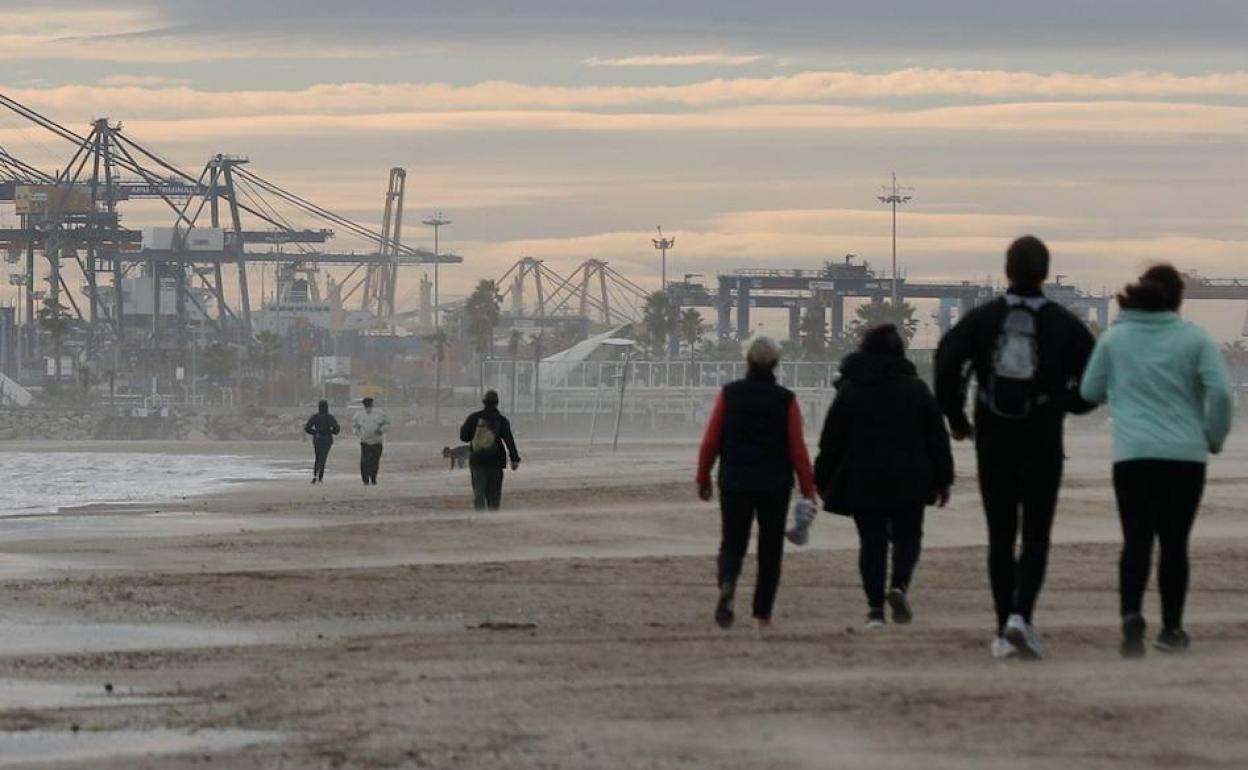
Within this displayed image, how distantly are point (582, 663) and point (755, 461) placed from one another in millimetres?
1819

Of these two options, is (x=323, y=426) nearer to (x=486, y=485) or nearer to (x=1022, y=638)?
(x=486, y=485)

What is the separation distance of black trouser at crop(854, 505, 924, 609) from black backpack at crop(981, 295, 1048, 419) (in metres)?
1.55

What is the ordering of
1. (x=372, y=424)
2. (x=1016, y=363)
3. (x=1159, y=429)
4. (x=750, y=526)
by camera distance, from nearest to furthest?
1. (x=1159, y=429)
2. (x=1016, y=363)
3. (x=750, y=526)
4. (x=372, y=424)

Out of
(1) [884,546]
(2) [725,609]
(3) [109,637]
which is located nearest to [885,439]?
(1) [884,546]

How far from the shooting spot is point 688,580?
14.4 meters

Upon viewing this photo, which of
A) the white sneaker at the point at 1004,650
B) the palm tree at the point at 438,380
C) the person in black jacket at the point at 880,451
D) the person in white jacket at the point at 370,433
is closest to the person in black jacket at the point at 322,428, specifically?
the person in white jacket at the point at 370,433

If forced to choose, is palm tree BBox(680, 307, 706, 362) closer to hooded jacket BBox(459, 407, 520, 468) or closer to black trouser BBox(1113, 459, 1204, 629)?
hooded jacket BBox(459, 407, 520, 468)

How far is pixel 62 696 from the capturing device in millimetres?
8984

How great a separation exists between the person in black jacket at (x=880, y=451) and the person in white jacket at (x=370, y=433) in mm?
20841

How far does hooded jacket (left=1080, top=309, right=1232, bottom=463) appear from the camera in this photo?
9469mm

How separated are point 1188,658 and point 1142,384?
970 millimetres

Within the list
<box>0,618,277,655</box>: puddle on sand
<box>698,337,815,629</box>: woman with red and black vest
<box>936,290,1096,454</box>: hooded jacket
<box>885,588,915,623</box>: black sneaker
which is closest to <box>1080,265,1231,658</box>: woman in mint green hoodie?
<box>936,290,1096,454</box>: hooded jacket

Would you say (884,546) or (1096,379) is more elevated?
(1096,379)

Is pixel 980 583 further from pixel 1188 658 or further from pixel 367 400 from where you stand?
pixel 367 400
